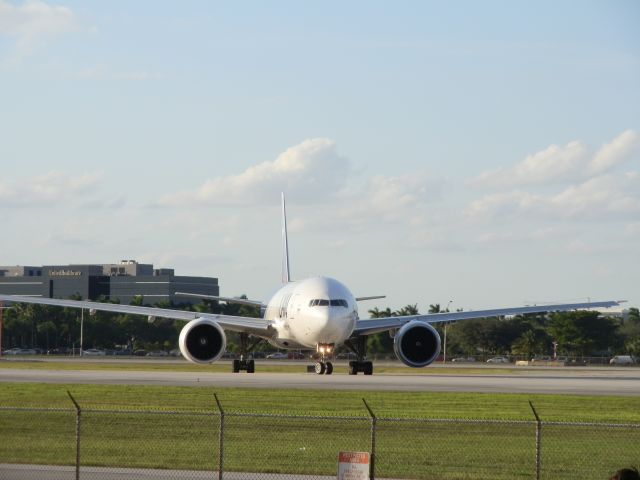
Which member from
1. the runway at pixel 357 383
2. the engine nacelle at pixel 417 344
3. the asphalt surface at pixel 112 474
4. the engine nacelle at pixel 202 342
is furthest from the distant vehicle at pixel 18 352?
the asphalt surface at pixel 112 474

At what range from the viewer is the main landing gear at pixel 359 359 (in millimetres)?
63406

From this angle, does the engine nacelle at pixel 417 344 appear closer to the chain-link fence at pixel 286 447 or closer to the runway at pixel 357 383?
the runway at pixel 357 383

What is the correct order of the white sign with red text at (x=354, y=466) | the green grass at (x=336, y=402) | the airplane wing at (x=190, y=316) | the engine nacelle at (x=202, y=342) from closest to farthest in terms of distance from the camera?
the white sign with red text at (x=354, y=466)
the green grass at (x=336, y=402)
the engine nacelle at (x=202, y=342)
the airplane wing at (x=190, y=316)

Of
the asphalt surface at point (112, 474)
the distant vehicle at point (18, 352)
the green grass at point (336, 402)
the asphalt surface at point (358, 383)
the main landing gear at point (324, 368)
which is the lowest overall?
the asphalt surface at point (112, 474)

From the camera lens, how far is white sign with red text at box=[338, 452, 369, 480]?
19.5 meters

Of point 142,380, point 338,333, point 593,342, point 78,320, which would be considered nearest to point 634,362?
point 593,342

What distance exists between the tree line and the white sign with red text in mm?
131357

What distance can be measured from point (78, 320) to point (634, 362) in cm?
6727

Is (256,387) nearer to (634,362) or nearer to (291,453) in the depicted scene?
(291,453)

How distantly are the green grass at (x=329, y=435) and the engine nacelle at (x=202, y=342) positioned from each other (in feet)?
58.2

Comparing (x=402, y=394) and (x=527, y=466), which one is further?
(x=402, y=394)

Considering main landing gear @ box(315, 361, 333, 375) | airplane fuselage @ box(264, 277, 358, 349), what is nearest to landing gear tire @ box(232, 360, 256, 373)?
airplane fuselage @ box(264, 277, 358, 349)

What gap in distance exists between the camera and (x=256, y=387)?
47438mm

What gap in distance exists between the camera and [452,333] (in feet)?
562
